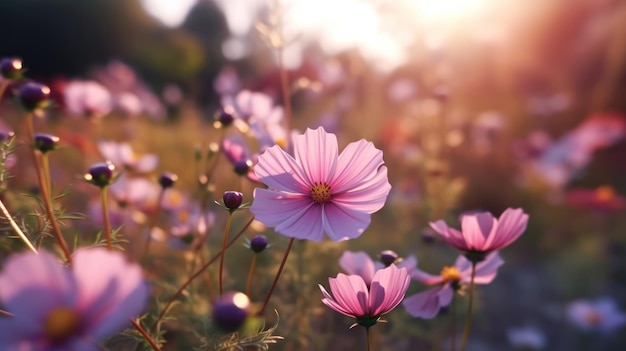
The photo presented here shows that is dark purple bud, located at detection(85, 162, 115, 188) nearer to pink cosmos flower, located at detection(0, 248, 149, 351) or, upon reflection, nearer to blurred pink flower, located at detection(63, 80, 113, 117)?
pink cosmos flower, located at detection(0, 248, 149, 351)

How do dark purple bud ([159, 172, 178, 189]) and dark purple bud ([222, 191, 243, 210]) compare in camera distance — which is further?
dark purple bud ([159, 172, 178, 189])

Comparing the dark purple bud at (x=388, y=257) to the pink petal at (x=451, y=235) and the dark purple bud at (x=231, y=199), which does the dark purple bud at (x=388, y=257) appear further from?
the dark purple bud at (x=231, y=199)

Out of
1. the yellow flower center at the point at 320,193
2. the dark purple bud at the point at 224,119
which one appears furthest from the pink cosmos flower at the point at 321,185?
the dark purple bud at the point at 224,119

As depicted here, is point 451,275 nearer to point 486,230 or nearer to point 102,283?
point 486,230

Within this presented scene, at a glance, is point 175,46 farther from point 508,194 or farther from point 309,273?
point 309,273

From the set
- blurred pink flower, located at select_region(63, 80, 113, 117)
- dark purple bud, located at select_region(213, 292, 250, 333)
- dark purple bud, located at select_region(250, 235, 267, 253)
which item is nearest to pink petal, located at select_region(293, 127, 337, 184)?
dark purple bud, located at select_region(250, 235, 267, 253)

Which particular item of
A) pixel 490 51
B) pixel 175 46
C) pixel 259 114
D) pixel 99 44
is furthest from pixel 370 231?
pixel 99 44
